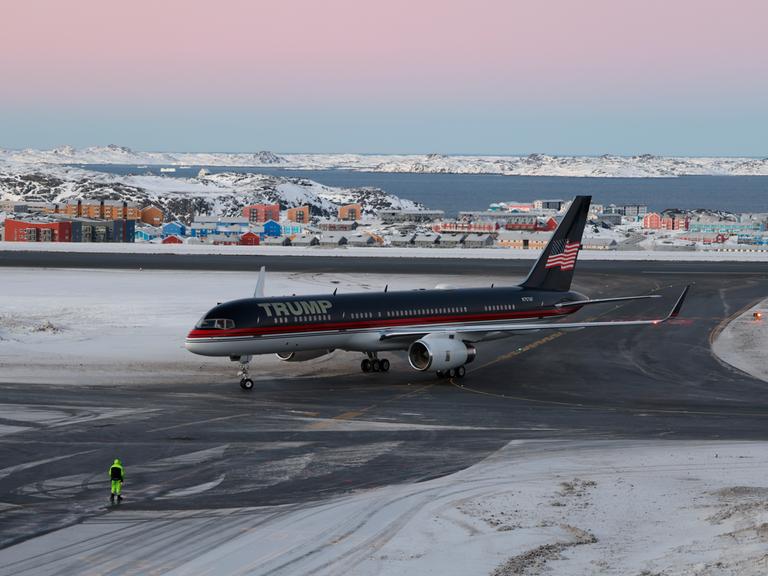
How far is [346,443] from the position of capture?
126 ft

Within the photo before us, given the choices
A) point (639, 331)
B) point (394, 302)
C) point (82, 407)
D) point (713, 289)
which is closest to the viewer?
point (82, 407)

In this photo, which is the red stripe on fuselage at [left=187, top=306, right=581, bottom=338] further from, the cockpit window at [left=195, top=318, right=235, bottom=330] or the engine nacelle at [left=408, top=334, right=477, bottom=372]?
the engine nacelle at [left=408, top=334, right=477, bottom=372]

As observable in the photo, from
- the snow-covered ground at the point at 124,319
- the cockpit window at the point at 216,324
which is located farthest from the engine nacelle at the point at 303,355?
the cockpit window at the point at 216,324

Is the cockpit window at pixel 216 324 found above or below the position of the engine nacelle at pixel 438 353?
above

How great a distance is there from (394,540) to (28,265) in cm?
9444

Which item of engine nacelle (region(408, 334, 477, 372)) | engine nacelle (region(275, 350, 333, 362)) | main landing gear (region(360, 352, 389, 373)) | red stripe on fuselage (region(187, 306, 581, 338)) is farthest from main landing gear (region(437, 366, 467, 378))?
engine nacelle (region(275, 350, 333, 362))

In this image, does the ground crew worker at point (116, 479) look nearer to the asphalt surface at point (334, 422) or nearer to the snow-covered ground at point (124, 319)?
the asphalt surface at point (334, 422)


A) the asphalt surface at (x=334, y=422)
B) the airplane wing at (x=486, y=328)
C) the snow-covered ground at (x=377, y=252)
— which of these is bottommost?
the asphalt surface at (x=334, y=422)

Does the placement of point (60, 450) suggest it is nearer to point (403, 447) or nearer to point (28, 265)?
point (403, 447)

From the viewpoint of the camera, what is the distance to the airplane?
4866cm

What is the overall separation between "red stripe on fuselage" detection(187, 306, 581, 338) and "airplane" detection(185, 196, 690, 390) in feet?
0.15

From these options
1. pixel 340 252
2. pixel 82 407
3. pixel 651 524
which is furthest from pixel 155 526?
pixel 340 252

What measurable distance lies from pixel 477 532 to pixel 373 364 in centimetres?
2816

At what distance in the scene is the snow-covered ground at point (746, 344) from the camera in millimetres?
57503
